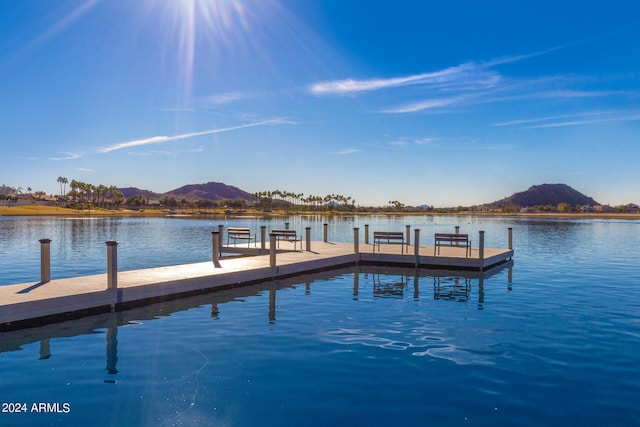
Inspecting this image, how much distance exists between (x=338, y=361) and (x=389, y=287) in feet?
28.1

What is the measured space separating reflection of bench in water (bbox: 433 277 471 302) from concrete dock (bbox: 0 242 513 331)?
89.4 inches

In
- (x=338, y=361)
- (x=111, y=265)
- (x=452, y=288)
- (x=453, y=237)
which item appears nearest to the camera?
(x=338, y=361)

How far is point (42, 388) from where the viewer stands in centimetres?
700

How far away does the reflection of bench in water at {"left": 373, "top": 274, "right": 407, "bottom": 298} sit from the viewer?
49.8 ft

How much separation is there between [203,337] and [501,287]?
11089mm

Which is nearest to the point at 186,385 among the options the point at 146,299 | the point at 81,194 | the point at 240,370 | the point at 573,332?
the point at 240,370

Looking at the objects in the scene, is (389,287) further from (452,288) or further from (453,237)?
(453,237)

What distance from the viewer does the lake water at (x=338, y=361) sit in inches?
247

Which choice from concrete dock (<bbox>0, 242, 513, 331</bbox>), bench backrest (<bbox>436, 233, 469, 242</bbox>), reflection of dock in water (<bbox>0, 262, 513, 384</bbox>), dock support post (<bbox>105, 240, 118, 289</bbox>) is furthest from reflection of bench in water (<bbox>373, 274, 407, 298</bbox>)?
dock support post (<bbox>105, 240, 118, 289</bbox>)

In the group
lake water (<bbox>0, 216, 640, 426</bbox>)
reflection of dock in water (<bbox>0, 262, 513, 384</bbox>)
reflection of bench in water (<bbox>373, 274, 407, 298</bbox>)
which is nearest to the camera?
lake water (<bbox>0, 216, 640, 426</bbox>)

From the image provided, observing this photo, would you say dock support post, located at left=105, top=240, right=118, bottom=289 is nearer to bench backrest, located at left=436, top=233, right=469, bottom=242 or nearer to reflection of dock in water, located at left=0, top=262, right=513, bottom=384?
reflection of dock in water, located at left=0, top=262, right=513, bottom=384

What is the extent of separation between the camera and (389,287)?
653 inches

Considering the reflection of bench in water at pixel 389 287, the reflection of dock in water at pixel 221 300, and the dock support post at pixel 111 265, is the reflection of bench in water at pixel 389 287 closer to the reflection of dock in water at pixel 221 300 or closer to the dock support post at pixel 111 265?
the reflection of dock in water at pixel 221 300

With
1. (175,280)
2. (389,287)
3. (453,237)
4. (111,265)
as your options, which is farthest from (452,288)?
(111,265)
